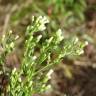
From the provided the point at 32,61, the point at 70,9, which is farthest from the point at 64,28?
the point at 32,61

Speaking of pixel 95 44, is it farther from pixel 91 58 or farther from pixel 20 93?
pixel 20 93

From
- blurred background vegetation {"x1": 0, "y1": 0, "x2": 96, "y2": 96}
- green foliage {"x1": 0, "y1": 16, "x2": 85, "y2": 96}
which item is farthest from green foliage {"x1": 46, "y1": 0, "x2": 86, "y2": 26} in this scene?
green foliage {"x1": 0, "y1": 16, "x2": 85, "y2": 96}

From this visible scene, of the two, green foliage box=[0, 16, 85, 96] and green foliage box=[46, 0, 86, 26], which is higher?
green foliage box=[46, 0, 86, 26]

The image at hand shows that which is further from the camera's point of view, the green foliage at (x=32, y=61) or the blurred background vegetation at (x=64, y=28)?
the blurred background vegetation at (x=64, y=28)

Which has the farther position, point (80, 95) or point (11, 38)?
point (80, 95)

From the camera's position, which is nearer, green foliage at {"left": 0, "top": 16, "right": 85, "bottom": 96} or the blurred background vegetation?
green foliage at {"left": 0, "top": 16, "right": 85, "bottom": 96}

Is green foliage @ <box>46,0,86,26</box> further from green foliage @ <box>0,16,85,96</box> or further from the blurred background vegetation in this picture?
green foliage @ <box>0,16,85,96</box>

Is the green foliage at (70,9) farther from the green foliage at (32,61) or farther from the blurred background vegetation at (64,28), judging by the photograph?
the green foliage at (32,61)

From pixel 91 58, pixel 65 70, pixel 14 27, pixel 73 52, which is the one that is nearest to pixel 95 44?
pixel 91 58

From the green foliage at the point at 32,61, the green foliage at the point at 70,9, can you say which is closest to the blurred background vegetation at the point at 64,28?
the green foliage at the point at 70,9
